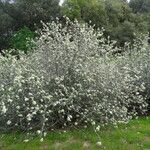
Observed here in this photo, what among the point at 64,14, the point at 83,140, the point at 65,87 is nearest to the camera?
the point at 83,140

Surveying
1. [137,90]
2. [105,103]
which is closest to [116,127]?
[105,103]

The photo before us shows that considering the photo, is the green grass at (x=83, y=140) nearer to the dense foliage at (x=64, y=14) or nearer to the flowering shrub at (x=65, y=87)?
the flowering shrub at (x=65, y=87)

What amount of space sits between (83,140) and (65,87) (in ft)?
4.62

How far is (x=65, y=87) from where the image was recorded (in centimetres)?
1140

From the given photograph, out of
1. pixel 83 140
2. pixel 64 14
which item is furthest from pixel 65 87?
pixel 64 14

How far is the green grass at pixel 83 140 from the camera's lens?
1053cm

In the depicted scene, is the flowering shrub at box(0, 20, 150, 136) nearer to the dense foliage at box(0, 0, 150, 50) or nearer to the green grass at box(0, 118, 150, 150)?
the green grass at box(0, 118, 150, 150)

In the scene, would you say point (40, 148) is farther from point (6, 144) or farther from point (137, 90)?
point (137, 90)

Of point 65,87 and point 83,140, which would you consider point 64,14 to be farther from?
point 83,140

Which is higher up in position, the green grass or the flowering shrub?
the flowering shrub

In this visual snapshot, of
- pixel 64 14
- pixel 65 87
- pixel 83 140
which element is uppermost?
pixel 64 14

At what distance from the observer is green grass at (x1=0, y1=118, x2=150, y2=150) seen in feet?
34.6

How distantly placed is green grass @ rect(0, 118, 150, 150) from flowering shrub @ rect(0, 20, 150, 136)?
0.89ft

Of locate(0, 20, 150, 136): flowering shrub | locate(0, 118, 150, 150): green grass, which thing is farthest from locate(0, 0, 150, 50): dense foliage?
locate(0, 118, 150, 150): green grass
